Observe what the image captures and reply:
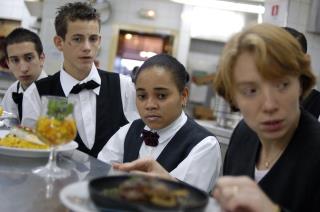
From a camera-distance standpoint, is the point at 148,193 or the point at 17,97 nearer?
the point at 148,193

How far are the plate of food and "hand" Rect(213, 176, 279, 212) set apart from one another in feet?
2.07

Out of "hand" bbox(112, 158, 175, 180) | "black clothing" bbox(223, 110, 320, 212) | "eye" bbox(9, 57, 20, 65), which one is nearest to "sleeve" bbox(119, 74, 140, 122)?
"eye" bbox(9, 57, 20, 65)

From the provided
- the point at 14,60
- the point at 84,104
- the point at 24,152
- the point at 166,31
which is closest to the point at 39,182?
the point at 24,152

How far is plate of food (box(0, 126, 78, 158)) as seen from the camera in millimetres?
1281

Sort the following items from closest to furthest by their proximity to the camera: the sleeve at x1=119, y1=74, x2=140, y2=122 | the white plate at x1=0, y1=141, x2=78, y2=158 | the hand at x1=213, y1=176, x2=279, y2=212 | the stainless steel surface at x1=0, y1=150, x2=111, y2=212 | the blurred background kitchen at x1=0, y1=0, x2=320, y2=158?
the hand at x1=213, y1=176, x2=279, y2=212 → the stainless steel surface at x1=0, y1=150, x2=111, y2=212 → the white plate at x1=0, y1=141, x2=78, y2=158 → the sleeve at x1=119, y1=74, x2=140, y2=122 → the blurred background kitchen at x1=0, y1=0, x2=320, y2=158

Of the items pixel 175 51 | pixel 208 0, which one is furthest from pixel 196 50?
pixel 208 0

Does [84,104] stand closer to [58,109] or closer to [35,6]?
[58,109]

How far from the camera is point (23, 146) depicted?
52.2 inches

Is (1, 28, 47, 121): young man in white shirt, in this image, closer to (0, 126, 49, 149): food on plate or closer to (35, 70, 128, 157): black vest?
(35, 70, 128, 157): black vest

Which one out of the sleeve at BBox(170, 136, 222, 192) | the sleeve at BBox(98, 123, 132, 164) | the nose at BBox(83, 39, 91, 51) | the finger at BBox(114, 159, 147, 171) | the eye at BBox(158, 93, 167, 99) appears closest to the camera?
the finger at BBox(114, 159, 147, 171)

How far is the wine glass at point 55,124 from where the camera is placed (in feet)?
3.62

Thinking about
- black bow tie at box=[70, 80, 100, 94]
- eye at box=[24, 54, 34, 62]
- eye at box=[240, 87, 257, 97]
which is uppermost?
eye at box=[240, 87, 257, 97]

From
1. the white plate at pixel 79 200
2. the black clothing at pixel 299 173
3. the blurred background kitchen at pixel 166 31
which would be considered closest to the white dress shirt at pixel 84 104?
the black clothing at pixel 299 173

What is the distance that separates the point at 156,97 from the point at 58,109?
20.0 inches
